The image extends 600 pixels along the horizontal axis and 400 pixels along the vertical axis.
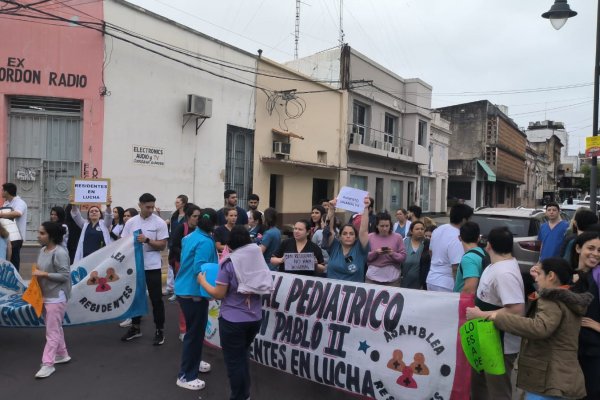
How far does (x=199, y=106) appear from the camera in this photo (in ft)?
46.4

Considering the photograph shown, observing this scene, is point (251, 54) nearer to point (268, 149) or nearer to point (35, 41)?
point (268, 149)

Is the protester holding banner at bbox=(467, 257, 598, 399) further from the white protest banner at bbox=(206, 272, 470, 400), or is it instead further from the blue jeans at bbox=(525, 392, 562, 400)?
the white protest banner at bbox=(206, 272, 470, 400)

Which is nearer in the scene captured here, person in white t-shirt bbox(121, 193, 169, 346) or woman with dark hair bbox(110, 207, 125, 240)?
person in white t-shirt bbox(121, 193, 169, 346)

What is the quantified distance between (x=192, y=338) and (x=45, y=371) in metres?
1.59

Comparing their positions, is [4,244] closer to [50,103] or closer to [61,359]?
[61,359]

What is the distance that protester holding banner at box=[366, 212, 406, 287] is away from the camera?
5.27 m

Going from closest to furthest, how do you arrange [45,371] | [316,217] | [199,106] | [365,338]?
1. [365,338]
2. [45,371]
3. [316,217]
4. [199,106]

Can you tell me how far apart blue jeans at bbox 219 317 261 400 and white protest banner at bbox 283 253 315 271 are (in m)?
1.30

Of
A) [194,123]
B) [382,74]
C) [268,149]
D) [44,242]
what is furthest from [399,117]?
[44,242]

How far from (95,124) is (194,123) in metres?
3.23

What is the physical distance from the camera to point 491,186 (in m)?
42.9

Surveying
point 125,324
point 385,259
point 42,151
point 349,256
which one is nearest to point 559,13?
point 385,259

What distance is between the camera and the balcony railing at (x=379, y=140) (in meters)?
23.0

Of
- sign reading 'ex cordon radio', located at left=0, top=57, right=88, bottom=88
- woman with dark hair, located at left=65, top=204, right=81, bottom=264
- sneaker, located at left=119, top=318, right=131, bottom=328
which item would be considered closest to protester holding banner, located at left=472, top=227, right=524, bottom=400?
sneaker, located at left=119, top=318, right=131, bottom=328
